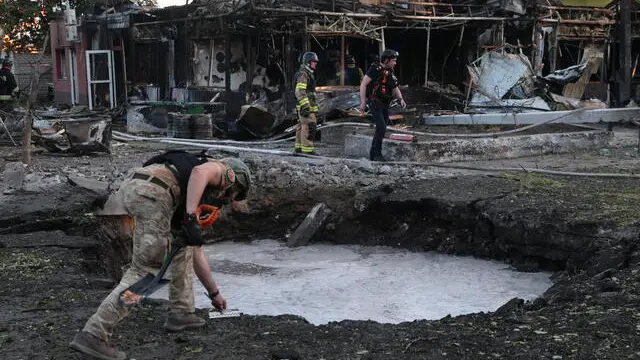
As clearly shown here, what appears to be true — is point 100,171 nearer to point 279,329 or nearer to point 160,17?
point 279,329

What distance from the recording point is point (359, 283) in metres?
7.47

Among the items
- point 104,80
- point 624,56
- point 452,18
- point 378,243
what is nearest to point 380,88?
point 378,243

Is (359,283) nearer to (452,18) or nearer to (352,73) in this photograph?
(352,73)

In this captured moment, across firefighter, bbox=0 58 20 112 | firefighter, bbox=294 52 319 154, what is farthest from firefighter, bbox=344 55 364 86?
firefighter, bbox=0 58 20 112

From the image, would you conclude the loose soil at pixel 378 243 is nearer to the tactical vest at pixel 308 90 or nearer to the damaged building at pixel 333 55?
the tactical vest at pixel 308 90

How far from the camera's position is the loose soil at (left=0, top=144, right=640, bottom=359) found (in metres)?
4.16

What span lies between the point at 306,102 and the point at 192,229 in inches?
307

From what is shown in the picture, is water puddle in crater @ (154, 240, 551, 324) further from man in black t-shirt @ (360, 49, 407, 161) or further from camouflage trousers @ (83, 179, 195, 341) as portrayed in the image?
man in black t-shirt @ (360, 49, 407, 161)

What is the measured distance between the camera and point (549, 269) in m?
7.61

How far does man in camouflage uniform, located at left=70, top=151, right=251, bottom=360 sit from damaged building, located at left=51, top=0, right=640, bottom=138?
11.5 metres

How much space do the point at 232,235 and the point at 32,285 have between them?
4259 mm

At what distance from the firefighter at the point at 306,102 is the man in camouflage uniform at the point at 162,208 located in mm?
7242

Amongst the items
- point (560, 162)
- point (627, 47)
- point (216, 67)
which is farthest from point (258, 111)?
point (627, 47)

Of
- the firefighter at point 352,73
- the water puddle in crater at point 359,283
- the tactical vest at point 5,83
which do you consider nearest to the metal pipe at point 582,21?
the firefighter at point 352,73
